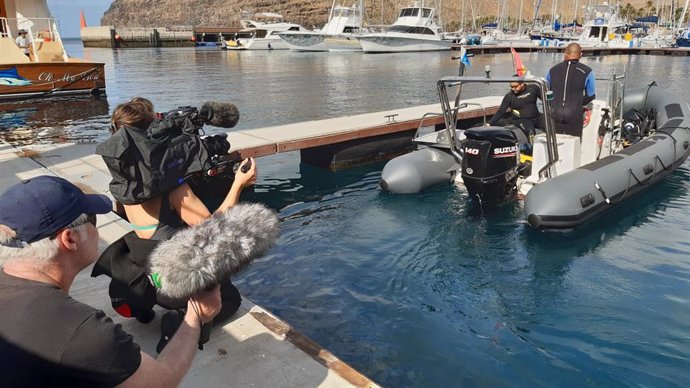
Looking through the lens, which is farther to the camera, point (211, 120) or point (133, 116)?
point (211, 120)

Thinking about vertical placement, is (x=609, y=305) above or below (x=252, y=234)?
below

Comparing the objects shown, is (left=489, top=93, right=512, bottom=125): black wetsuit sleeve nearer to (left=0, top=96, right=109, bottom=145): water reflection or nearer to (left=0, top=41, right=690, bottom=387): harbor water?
(left=0, top=41, right=690, bottom=387): harbor water

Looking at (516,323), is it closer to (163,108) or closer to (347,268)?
(347,268)

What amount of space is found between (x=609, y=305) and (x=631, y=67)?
3706cm

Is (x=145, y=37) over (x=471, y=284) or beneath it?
over

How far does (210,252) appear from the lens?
2039 mm

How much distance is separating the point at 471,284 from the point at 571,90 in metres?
3.68

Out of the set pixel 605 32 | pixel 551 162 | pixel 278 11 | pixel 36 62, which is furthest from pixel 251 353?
pixel 278 11

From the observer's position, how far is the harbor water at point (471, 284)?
4.32 m

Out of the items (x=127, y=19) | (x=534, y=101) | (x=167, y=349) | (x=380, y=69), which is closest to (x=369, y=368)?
(x=167, y=349)

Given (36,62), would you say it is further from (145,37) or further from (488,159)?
(145,37)

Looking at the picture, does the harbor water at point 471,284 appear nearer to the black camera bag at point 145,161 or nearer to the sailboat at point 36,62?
the black camera bag at point 145,161

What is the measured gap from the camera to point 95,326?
1.70 meters

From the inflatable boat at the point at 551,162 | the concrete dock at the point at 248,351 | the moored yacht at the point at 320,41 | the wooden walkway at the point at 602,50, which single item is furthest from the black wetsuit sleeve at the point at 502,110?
the moored yacht at the point at 320,41
